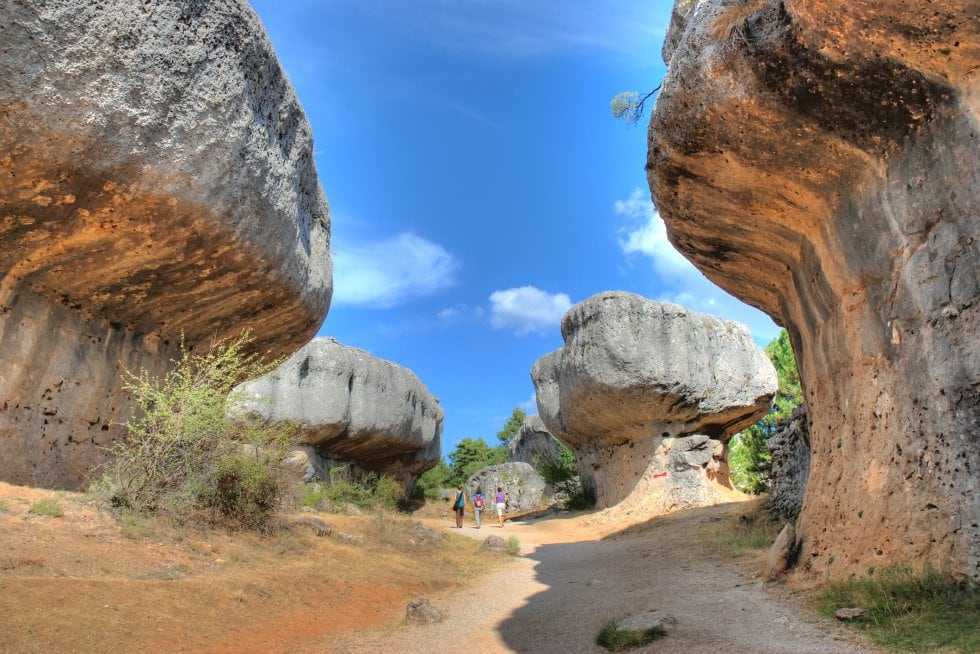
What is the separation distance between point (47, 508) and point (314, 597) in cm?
249

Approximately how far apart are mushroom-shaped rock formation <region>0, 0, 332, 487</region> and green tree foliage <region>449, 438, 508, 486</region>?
3188 centimetres

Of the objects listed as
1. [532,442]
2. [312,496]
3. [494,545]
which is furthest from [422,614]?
[532,442]

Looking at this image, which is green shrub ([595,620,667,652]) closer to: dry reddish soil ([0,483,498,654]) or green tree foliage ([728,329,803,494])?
dry reddish soil ([0,483,498,654])

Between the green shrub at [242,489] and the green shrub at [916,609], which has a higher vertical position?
the green shrub at [242,489]

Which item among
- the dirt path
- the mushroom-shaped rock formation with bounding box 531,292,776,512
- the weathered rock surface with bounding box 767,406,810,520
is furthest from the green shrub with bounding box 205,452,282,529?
the mushroom-shaped rock formation with bounding box 531,292,776,512

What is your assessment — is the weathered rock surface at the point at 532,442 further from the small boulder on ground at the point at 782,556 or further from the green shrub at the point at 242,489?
the small boulder on ground at the point at 782,556

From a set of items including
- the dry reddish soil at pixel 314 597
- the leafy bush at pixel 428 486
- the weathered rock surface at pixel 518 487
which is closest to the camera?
the dry reddish soil at pixel 314 597

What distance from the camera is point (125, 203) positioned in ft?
20.2

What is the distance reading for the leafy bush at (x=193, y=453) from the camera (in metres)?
7.11

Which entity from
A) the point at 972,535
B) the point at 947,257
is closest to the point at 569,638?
the point at 972,535

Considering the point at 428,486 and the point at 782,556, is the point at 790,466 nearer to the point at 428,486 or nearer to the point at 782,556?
the point at 782,556

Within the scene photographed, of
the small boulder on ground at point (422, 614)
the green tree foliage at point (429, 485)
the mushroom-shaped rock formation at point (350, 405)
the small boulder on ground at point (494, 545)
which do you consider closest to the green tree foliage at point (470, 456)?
the green tree foliage at point (429, 485)

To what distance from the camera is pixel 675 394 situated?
52.2ft

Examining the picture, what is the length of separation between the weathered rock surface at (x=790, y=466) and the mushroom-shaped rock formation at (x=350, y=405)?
11424 mm
